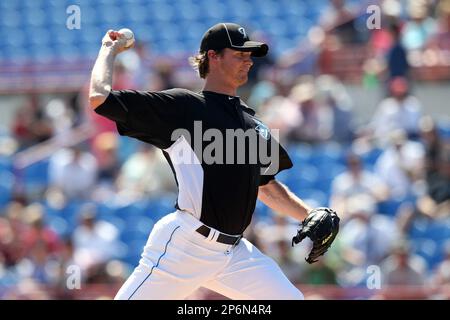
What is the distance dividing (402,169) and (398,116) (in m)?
0.84

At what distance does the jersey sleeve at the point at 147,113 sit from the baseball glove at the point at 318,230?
809 millimetres

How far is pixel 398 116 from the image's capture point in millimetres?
10703

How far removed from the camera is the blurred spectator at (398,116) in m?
10.6

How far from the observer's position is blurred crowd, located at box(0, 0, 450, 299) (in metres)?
9.31

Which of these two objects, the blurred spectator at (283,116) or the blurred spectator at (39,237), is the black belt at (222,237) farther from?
the blurred spectator at (283,116)

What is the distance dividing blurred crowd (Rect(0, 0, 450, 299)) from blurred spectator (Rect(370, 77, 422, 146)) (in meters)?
0.01

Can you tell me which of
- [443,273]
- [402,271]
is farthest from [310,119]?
[443,273]
